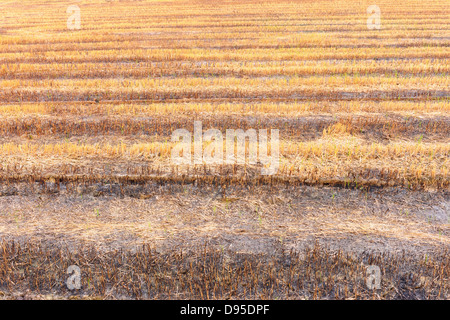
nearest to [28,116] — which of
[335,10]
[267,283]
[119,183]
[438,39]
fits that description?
[119,183]

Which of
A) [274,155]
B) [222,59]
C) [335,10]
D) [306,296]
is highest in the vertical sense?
[335,10]

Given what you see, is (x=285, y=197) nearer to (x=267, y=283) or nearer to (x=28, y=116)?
(x=267, y=283)

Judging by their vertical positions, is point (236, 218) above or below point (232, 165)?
below

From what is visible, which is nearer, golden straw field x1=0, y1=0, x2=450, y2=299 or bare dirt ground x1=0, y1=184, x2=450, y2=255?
golden straw field x1=0, y1=0, x2=450, y2=299

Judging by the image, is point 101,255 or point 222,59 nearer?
point 101,255

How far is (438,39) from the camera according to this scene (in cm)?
1808

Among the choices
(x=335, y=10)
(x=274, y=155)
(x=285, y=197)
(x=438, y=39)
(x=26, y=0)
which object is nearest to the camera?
(x=285, y=197)

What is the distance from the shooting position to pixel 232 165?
789 cm

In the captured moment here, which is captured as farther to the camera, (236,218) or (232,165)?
(232,165)

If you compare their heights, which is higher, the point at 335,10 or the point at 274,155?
the point at 335,10

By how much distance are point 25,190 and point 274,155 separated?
4.81 meters

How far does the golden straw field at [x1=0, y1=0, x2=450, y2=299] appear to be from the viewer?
209 inches

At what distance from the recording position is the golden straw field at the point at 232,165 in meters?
5.31

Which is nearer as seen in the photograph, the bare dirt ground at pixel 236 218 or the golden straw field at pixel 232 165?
the golden straw field at pixel 232 165
